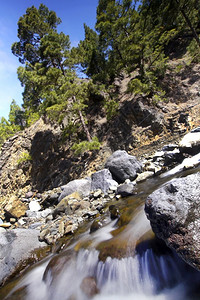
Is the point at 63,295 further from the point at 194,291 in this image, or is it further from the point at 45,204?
the point at 45,204

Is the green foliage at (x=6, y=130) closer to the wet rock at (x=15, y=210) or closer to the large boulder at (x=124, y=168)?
the wet rock at (x=15, y=210)

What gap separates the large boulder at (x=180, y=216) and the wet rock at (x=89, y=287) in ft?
6.60

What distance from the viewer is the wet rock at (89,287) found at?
333 cm

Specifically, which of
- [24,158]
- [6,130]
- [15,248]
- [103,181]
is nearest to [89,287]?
[15,248]

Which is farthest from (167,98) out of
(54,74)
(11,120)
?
(11,120)

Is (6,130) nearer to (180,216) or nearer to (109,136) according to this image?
(109,136)

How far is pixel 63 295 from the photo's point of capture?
359 centimetres

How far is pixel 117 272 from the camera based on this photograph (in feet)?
10.9

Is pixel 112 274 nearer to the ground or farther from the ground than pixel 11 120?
nearer to the ground

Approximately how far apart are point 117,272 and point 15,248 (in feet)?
13.9

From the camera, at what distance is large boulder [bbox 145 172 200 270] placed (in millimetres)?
2227

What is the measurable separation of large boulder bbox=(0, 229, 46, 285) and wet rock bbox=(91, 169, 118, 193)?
392 centimetres

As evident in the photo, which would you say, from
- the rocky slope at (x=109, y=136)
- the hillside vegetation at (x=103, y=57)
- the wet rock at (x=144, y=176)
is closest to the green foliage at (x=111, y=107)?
the hillside vegetation at (x=103, y=57)

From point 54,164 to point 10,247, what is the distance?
12.5 m
